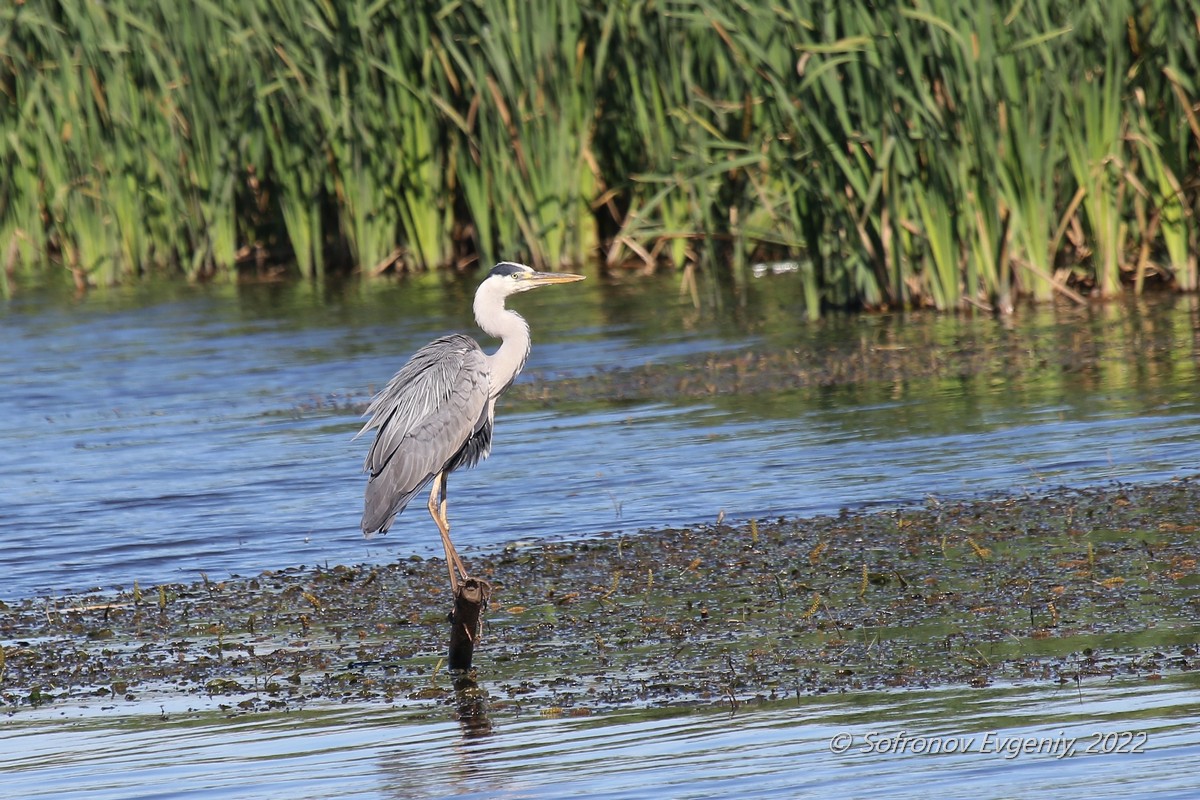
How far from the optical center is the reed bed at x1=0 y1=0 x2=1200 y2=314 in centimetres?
1076

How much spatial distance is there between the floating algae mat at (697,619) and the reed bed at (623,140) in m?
4.07

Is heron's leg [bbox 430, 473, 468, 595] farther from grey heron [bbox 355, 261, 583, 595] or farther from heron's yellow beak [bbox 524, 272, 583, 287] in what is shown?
heron's yellow beak [bbox 524, 272, 583, 287]

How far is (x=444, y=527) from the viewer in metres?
6.57

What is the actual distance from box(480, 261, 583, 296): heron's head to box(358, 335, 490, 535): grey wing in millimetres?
424

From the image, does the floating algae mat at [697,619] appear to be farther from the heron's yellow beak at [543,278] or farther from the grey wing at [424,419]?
the heron's yellow beak at [543,278]

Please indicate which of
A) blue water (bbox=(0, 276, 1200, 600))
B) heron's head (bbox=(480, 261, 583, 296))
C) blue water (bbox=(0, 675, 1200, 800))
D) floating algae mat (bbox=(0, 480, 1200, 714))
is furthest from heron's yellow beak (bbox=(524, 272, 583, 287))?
blue water (bbox=(0, 675, 1200, 800))

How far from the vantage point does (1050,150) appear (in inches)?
420

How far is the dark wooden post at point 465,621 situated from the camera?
210 inches

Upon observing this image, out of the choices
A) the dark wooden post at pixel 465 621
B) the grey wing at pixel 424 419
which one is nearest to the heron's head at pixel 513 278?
the grey wing at pixel 424 419

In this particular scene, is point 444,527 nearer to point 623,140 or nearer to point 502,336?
point 502,336

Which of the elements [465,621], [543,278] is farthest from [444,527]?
[543,278]

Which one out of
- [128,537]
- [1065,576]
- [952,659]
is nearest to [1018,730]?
[952,659]

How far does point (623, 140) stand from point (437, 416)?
8.28 meters

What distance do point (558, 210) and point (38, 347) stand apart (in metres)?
4.35
